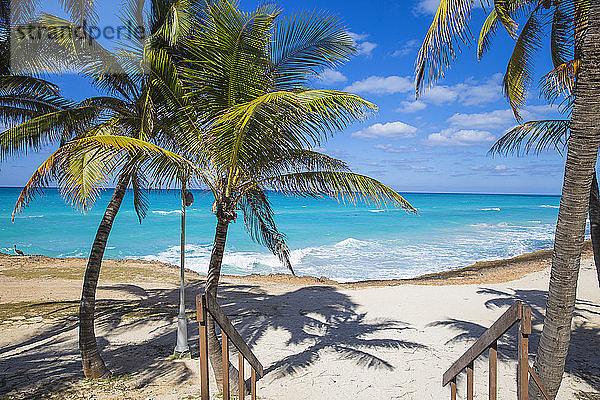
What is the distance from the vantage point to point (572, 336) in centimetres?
795

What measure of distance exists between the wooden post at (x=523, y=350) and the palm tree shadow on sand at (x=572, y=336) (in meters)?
4.48

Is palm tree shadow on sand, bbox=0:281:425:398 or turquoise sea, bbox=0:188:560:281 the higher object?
palm tree shadow on sand, bbox=0:281:425:398

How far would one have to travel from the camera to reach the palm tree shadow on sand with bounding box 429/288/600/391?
254 inches

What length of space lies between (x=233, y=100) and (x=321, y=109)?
1.62 m

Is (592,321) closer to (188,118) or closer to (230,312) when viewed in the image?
(230,312)

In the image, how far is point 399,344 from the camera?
775 cm

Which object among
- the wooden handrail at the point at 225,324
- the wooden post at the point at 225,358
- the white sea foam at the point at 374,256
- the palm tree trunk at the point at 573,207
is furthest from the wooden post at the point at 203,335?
the white sea foam at the point at 374,256

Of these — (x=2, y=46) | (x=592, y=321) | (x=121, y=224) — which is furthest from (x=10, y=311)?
(x=121, y=224)

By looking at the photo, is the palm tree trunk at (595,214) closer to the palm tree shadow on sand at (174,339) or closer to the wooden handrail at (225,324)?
the palm tree shadow on sand at (174,339)

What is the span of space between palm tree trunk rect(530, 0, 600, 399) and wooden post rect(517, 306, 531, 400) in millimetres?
1346

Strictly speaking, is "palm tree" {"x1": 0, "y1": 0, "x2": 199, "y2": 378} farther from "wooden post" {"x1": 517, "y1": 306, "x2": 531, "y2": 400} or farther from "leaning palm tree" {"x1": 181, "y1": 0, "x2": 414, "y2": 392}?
"wooden post" {"x1": 517, "y1": 306, "x2": 531, "y2": 400}

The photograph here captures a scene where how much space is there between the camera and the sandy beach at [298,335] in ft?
19.9

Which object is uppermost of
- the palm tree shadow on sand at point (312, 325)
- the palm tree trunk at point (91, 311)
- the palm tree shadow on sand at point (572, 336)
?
the palm tree trunk at point (91, 311)

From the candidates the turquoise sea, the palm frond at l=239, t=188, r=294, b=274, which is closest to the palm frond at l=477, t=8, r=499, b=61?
A: the palm frond at l=239, t=188, r=294, b=274
